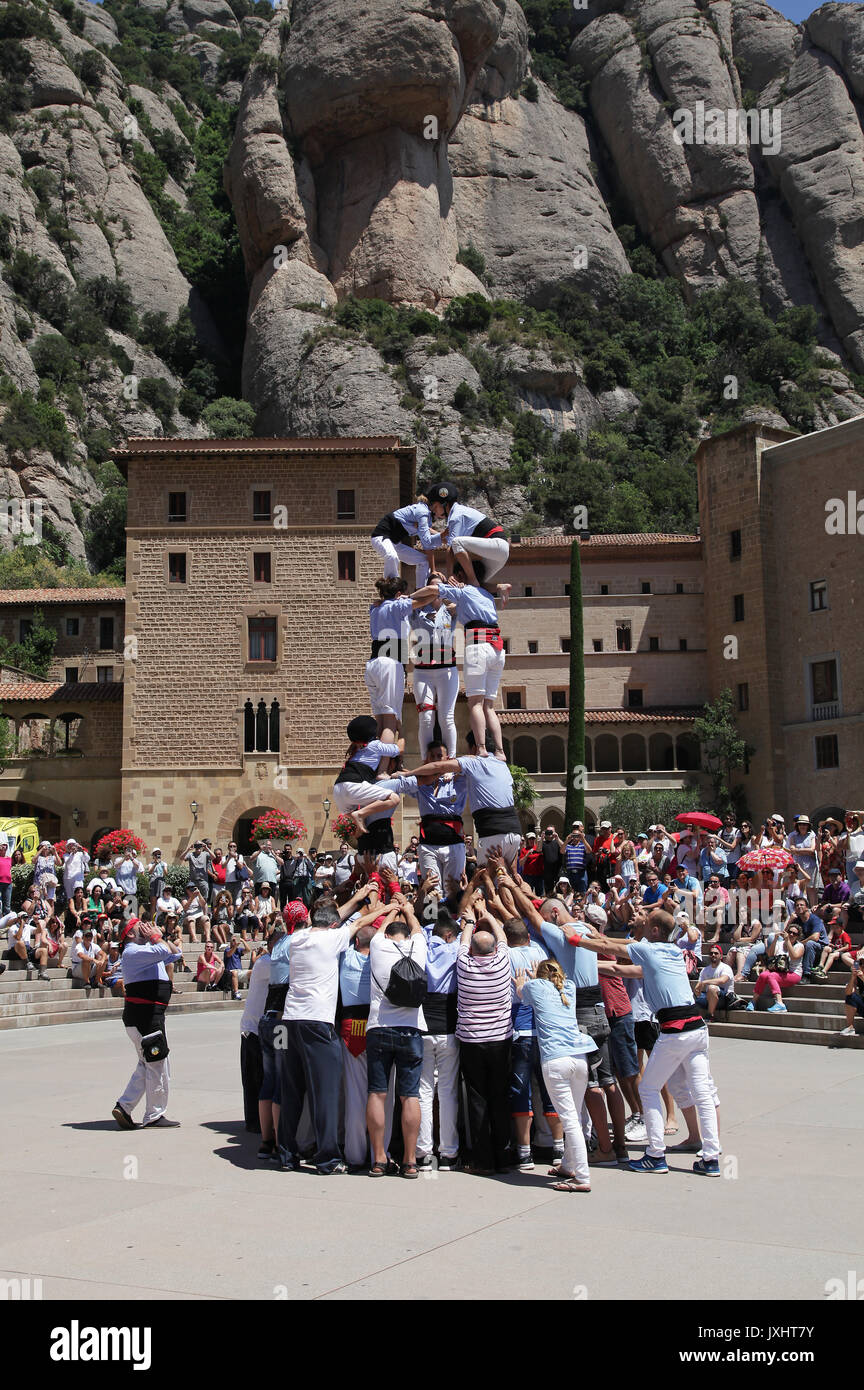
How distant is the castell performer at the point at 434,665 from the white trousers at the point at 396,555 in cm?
47

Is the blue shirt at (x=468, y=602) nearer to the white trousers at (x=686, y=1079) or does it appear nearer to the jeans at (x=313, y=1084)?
the jeans at (x=313, y=1084)

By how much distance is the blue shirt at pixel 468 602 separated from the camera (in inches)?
508

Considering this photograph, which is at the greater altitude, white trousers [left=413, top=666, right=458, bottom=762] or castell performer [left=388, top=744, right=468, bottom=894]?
white trousers [left=413, top=666, right=458, bottom=762]

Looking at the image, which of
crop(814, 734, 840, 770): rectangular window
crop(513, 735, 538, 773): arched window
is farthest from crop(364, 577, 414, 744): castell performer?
crop(513, 735, 538, 773): arched window

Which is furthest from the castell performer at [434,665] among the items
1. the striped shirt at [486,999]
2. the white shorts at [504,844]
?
the striped shirt at [486,999]

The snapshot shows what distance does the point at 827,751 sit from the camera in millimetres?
51281

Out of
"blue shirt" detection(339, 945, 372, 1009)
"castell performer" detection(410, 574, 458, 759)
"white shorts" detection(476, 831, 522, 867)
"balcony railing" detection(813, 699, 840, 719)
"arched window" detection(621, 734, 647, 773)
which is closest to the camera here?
"blue shirt" detection(339, 945, 372, 1009)

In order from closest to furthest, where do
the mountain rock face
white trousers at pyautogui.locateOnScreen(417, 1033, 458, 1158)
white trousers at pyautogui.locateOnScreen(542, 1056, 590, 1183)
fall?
white trousers at pyautogui.locateOnScreen(542, 1056, 590, 1183)
white trousers at pyautogui.locateOnScreen(417, 1033, 458, 1158)
the mountain rock face

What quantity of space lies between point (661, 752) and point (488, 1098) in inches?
1948

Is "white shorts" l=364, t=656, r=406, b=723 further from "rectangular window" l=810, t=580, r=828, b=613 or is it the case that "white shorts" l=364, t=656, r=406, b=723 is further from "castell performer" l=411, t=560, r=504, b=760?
"rectangular window" l=810, t=580, r=828, b=613

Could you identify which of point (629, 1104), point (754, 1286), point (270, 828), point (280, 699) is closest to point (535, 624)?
point (280, 699)

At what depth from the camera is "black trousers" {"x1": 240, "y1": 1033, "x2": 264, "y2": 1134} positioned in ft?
33.3

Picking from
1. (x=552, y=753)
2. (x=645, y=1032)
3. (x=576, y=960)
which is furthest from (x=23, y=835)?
(x=552, y=753)

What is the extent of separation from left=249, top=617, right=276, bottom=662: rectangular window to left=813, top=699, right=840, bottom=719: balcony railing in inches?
913
